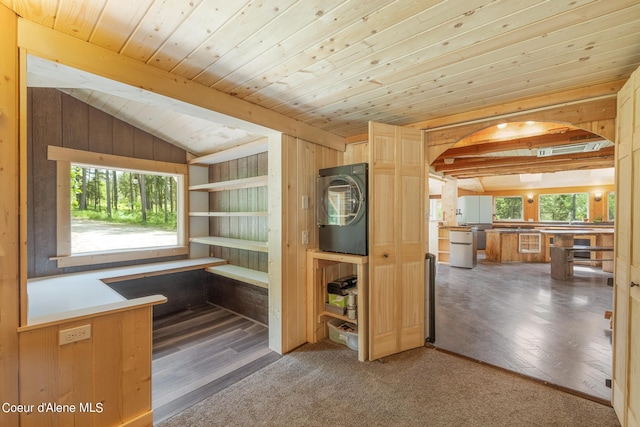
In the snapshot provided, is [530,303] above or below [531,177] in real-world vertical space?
below

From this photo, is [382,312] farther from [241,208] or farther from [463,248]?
[463,248]

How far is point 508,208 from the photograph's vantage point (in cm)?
1080

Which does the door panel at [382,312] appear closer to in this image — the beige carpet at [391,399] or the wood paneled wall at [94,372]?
the beige carpet at [391,399]

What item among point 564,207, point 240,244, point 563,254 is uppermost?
point 564,207

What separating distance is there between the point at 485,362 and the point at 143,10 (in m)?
3.49

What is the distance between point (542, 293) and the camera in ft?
15.2

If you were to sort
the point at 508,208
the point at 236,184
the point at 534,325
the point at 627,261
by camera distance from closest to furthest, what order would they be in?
the point at 627,261 → the point at 534,325 → the point at 236,184 → the point at 508,208

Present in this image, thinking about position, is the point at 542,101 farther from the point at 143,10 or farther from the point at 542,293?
the point at 542,293

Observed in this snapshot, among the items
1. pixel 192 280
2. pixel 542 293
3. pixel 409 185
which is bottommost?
pixel 542 293


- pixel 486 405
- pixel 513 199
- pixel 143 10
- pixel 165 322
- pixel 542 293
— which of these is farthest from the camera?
pixel 513 199

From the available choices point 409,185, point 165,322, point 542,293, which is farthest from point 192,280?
point 542,293

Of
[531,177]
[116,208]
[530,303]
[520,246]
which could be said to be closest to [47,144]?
[116,208]

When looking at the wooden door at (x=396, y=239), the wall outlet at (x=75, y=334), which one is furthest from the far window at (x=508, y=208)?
the wall outlet at (x=75, y=334)

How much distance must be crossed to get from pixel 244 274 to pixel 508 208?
11254 millimetres
